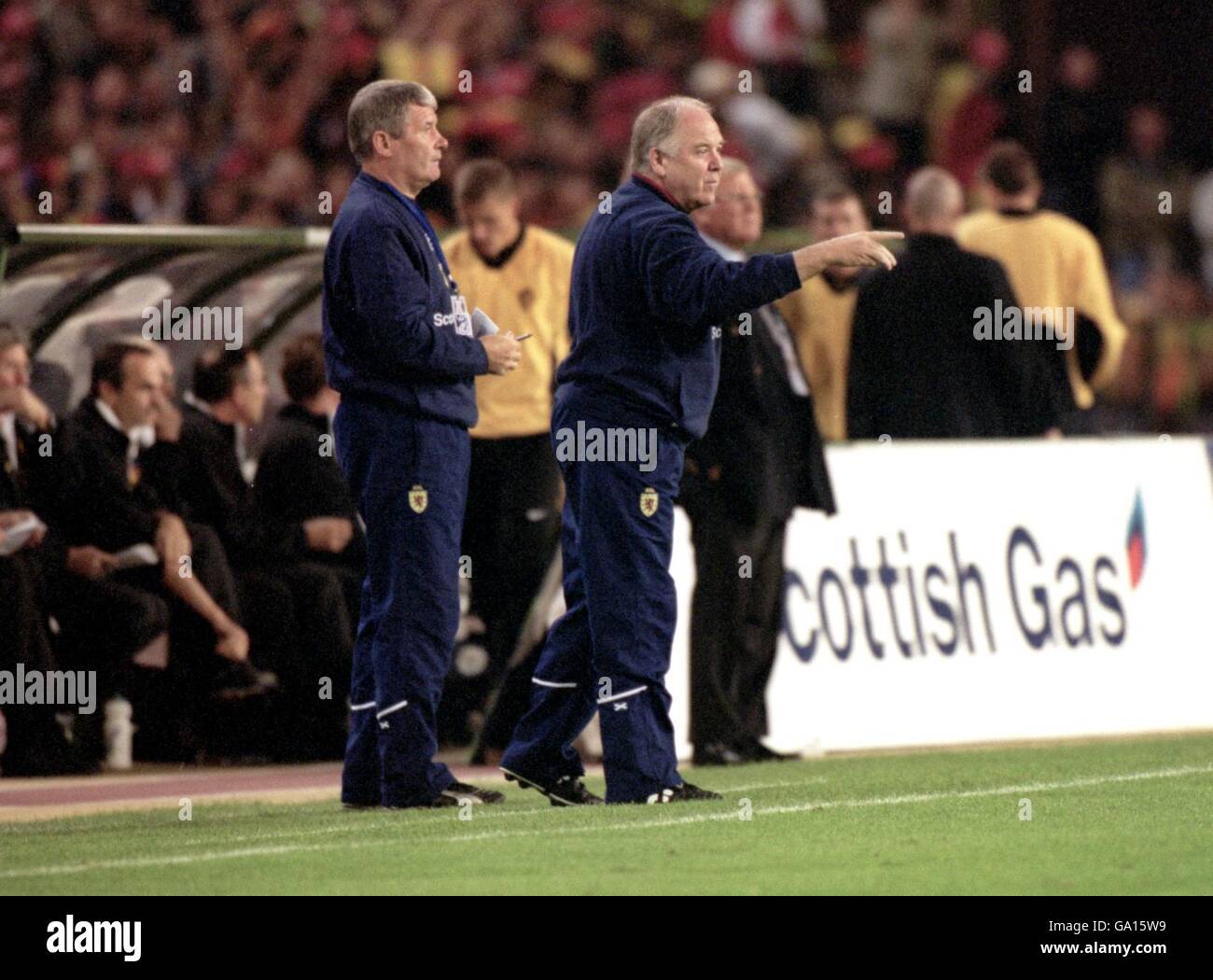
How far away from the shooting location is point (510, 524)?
12.6 m

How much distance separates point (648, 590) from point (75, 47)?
41.1ft

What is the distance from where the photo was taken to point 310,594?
40.9 ft

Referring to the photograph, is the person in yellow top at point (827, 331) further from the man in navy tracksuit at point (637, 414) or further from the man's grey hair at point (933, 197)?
the man in navy tracksuit at point (637, 414)

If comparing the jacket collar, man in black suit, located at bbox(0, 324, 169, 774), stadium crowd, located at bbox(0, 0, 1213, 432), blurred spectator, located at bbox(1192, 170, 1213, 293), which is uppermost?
stadium crowd, located at bbox(0, 0, 1213, 432)

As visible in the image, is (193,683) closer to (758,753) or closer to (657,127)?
(758,753)

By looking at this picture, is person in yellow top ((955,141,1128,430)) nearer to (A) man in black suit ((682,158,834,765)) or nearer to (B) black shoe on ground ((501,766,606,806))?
(A) man in black suit ((682,158,834,765))

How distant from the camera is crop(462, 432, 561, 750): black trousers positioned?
12609 millimetres

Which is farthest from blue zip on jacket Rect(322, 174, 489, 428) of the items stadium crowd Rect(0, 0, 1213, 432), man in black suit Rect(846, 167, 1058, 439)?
stadium crowd Rect(0, 0, 1213, 432)

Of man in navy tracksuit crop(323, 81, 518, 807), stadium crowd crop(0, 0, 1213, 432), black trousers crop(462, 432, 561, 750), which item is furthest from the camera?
stadium crowd crop(0, 0, 1213, 432)

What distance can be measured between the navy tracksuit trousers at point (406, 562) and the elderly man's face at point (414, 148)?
78 cm

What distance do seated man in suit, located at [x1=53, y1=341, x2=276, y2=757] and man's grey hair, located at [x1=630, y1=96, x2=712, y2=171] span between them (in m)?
3.57

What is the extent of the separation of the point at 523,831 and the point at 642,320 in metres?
1.73

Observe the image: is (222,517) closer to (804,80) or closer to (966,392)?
(966,392)

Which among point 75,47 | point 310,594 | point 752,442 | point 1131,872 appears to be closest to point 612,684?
point 1131,872
